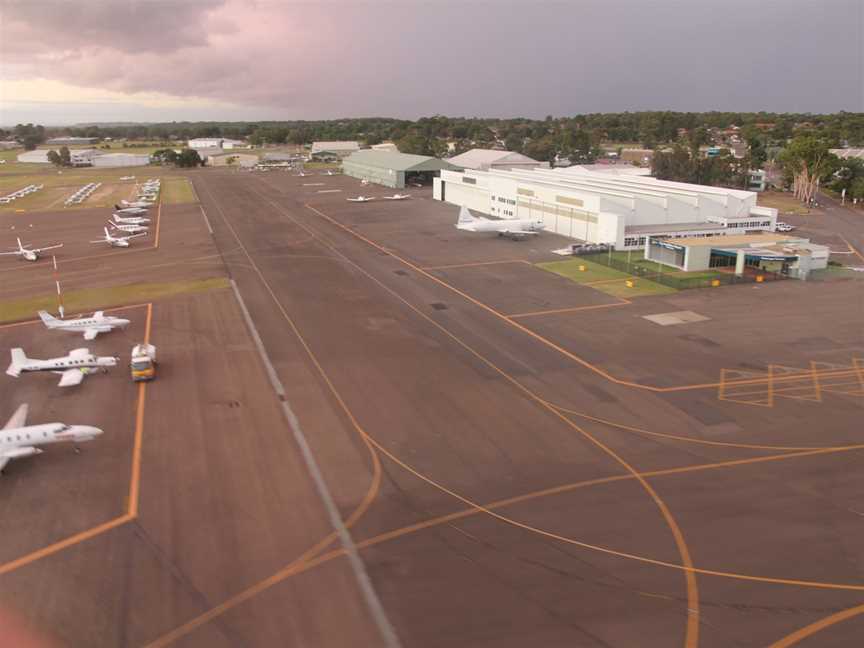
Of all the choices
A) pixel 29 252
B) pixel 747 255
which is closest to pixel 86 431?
pixel 29 252

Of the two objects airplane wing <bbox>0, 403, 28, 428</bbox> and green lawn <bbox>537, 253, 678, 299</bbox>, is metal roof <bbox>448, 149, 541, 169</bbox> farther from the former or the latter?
airplane wing <bbox>0, 403, 28, 428</bbox>

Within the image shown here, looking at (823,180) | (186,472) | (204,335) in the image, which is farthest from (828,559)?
(823,180)

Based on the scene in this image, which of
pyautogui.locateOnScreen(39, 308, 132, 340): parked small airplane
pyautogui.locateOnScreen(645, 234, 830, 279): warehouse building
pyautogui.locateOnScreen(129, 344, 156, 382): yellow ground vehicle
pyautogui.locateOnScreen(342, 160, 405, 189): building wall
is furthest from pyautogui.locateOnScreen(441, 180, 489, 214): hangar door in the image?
pyautogui.locateOnScreen(129, 344, 156, 382): yellow ground vehicle

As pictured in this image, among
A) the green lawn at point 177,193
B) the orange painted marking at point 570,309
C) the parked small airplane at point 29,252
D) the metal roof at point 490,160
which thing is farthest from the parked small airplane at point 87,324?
the metal roof at point 490,160

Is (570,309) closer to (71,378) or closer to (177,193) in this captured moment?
(71,378)

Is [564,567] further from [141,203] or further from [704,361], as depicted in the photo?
[141,203]

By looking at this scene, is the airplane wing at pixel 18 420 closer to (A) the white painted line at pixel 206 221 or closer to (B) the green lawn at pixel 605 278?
(B) the green lawn at pixel 605 278
